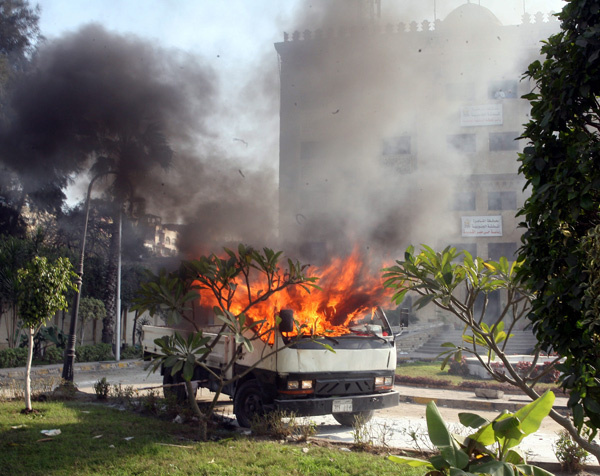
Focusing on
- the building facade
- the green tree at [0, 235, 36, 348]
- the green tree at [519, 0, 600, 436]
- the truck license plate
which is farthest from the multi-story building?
the green tree at [0, 235, 36, 348]

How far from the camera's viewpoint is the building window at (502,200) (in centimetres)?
3291

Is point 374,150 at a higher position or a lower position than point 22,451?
higher

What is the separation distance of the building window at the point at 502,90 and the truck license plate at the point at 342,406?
28908mm

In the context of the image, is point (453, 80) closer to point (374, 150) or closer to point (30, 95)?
point (374, 150)

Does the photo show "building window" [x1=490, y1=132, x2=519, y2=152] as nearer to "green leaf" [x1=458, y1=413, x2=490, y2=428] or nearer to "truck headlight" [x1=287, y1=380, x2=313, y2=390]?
"truck headlight" [x1=287, y1=380, x2=313, y2=390]

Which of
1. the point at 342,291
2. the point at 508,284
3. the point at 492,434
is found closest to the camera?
the point at 492,434

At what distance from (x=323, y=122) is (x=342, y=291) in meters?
8.32

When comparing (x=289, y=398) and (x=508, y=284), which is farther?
(x=289, y=398)

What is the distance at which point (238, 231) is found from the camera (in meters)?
12.6

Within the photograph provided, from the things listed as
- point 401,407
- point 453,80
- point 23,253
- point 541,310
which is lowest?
point 401,407

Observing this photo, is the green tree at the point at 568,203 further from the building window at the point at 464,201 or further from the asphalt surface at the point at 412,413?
the building window at the point at 464,201

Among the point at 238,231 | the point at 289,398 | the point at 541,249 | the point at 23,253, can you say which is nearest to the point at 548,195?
the point at 541,249

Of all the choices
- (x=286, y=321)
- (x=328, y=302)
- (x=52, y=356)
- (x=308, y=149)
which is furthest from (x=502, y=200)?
(x=286, y=321)

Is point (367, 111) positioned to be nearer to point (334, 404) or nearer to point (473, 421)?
point (334, 404)
